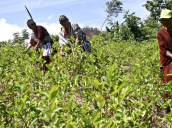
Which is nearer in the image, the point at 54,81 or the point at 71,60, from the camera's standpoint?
the point at 54,81

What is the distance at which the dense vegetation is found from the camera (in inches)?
50.6

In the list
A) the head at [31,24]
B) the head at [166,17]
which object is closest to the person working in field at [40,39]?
the head at [31,24]

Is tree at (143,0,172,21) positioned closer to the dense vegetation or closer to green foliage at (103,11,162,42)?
green foliage at (103,11,162,42)

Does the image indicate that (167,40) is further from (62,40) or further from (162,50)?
(62,40)

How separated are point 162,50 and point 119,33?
11.0 m

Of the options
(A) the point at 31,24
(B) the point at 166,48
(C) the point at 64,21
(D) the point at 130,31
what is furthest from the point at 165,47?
(D) the point at 130,31

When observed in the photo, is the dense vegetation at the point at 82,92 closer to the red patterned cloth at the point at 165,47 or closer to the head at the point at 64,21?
the red patterned cloth at the point at 165,47

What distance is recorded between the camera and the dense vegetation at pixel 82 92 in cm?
129

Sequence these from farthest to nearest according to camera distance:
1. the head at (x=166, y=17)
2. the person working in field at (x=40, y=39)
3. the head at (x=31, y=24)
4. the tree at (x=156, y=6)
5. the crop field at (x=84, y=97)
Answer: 1. the tree at (x=156, y=6)
2. the person working in field at (x=40, y=39)
3. the head at (x=31, y=24)
4. the head at (x=166, y=17)
5. the crop field at (x=84, y=97)

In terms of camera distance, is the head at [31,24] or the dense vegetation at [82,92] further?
the head at [31,24]

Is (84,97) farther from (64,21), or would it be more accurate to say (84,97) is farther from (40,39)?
(40,39)

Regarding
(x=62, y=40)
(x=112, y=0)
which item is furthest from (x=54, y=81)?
(x=112, y=0)

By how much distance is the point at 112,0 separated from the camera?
97.4 ft

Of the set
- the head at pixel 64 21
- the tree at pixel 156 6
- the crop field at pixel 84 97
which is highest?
the tree at pixel 156 6
